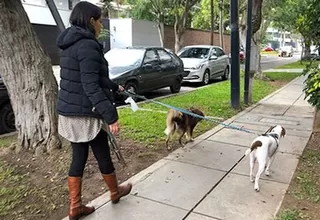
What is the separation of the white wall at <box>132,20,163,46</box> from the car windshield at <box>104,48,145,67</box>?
13.4m

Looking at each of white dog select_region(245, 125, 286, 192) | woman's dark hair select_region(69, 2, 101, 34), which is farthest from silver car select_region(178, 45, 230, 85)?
woman's dark hair select_region(69, 2, 101, 34)

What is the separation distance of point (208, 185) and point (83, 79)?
77.9 inches

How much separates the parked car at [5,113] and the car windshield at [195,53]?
29.4 feet

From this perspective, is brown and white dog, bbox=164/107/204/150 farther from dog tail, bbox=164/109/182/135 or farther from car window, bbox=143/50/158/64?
car window, bbox=143/50/158/64

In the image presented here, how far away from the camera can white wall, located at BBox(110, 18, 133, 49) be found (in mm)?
23047

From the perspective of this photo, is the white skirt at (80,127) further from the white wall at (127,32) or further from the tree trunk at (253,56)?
the white wall at (127,32)

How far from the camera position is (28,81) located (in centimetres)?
436

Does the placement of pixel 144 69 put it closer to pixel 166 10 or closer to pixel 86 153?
pixel 86 153

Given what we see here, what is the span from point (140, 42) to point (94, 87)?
2179 centimetres

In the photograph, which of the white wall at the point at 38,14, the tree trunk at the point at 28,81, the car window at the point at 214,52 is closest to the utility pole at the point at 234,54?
the tree trunk at the point at 28,81

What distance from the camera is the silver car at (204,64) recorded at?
13.0 metres

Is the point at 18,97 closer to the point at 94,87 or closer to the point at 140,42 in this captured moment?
the point at 94,87

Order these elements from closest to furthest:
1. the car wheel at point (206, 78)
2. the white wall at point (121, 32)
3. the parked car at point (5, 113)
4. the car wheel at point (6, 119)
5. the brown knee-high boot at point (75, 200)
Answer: the brown knee-high boot at point (75, 200)
the parked car at point (5, 113)
the car wheel at point (6, 119)
the car wheel at point (206, 78)
the white wall at point (121, 32)

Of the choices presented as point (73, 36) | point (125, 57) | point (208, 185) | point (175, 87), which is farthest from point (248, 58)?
point (73, 36)
